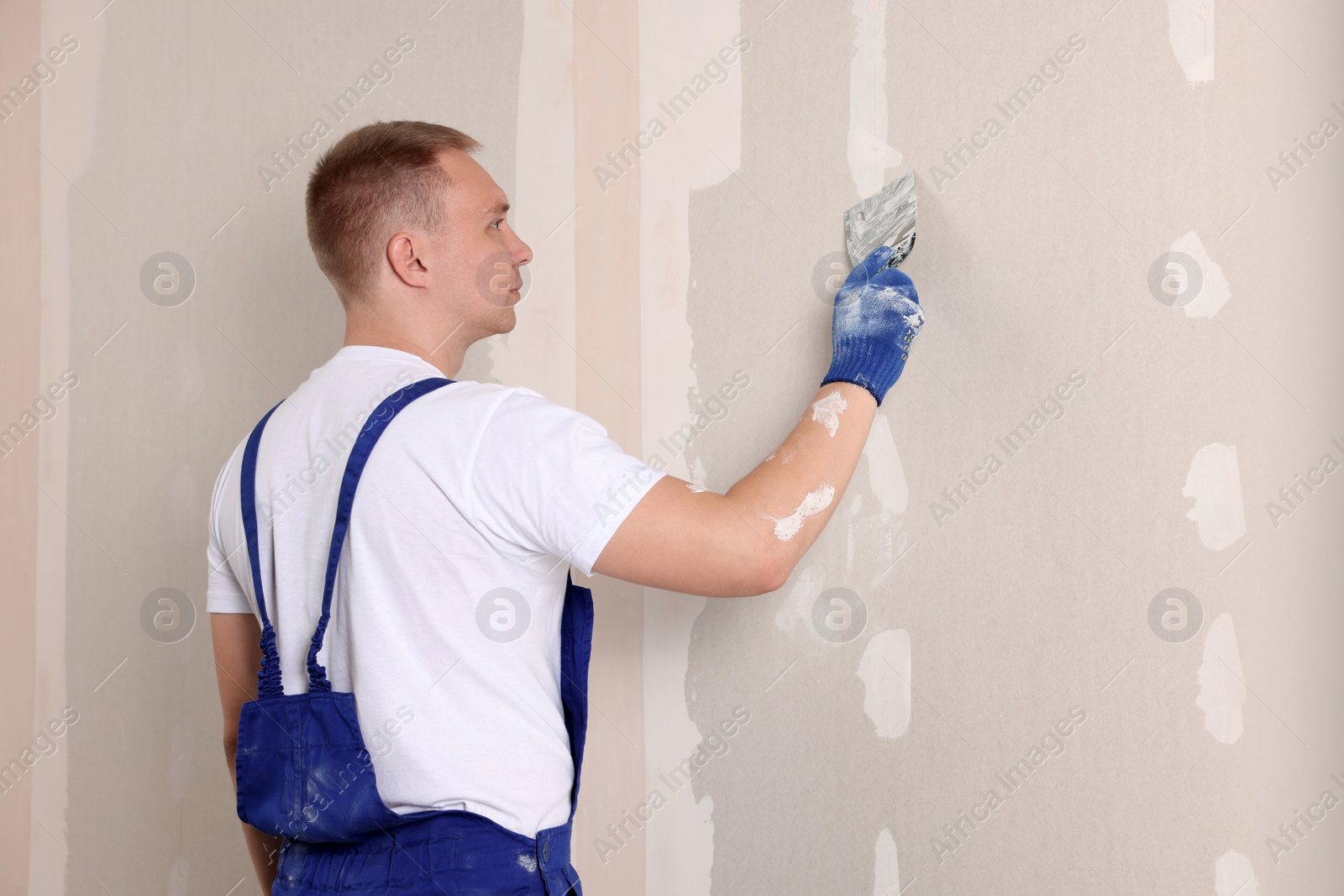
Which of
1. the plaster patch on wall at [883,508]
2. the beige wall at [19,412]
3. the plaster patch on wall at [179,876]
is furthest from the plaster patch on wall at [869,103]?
the plaster patch on wall at [179,876]

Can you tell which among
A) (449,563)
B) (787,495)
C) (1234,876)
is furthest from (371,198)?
(1234,876)

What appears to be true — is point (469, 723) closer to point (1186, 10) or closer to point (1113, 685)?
point (1113, 685)

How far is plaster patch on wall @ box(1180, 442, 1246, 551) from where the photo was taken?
1.30 metres

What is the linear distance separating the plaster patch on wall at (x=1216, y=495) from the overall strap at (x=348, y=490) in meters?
1.09

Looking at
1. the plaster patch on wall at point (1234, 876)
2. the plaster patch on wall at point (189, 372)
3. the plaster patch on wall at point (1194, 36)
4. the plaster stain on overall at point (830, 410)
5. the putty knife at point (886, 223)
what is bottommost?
the plaster patch on wall at point (1234, 876)

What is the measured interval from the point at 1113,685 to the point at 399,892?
3.41 ft

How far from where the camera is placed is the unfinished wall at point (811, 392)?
4.27 ft

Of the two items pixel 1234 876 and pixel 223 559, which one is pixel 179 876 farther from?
pixel 1234 876

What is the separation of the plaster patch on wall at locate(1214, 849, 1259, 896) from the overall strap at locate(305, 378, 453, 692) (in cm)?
125

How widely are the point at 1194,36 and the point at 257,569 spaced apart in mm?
1545

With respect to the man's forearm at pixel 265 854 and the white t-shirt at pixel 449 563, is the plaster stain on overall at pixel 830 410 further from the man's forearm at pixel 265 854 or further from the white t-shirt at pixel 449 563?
the man's forearm at pixel 265 854

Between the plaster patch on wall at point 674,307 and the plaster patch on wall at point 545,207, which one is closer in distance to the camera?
the plaster patch on wall at point 674,307

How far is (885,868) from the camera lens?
4.94ft

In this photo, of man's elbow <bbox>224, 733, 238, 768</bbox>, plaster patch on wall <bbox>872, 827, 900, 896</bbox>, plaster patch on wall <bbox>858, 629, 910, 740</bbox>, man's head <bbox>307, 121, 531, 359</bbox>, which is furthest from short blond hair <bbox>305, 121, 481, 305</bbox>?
plaster patch on wall <bbox>872, 827, 900, 896</bbox>
